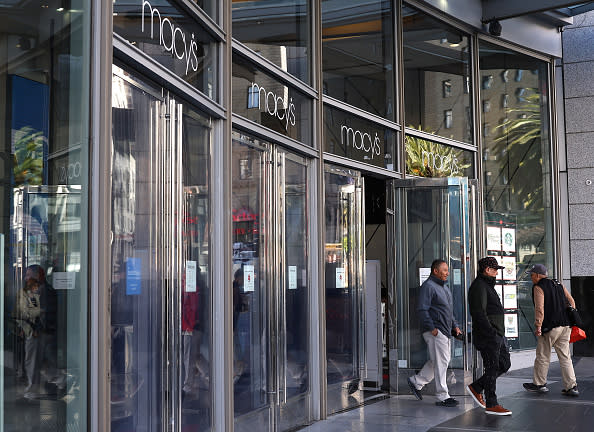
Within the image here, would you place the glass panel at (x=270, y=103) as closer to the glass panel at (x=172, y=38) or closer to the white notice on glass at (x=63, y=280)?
the glass panel at (x=172, y=38)

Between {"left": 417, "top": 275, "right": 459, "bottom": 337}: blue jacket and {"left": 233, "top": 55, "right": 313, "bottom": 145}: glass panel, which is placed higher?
{"left": 233, "top": 55, "right": 313, "bottom": 145}: glass panel

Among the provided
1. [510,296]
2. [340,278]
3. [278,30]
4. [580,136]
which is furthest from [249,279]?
[580,136]

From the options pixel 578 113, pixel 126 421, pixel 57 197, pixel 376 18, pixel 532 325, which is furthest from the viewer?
pixel 578 113

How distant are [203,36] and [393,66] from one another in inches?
196

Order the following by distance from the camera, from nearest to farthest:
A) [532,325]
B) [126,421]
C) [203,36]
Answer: [126,421]
[203,36]
[532,325]

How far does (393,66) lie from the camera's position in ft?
36.8

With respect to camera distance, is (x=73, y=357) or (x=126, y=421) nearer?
(x=73, y=357)

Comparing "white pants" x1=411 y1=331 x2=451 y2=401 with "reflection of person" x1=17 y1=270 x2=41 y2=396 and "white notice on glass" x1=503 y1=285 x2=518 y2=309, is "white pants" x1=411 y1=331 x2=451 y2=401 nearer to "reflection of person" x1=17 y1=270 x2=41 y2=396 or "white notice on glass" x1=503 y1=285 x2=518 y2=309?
"white notice on glass" x1=503 y1=285 x2=518 y2=309

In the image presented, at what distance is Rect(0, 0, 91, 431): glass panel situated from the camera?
3936mm

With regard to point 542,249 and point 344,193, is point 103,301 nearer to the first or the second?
point 344,193

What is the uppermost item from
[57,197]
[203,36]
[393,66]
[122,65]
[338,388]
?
[393,66]

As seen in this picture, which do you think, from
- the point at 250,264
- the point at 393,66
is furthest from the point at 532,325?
the point at 250,264

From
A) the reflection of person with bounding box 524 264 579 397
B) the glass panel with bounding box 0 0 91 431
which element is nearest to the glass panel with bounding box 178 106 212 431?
the glass panel with bounding box 0 0 91 431

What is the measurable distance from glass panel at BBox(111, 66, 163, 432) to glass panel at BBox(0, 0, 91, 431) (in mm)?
573
